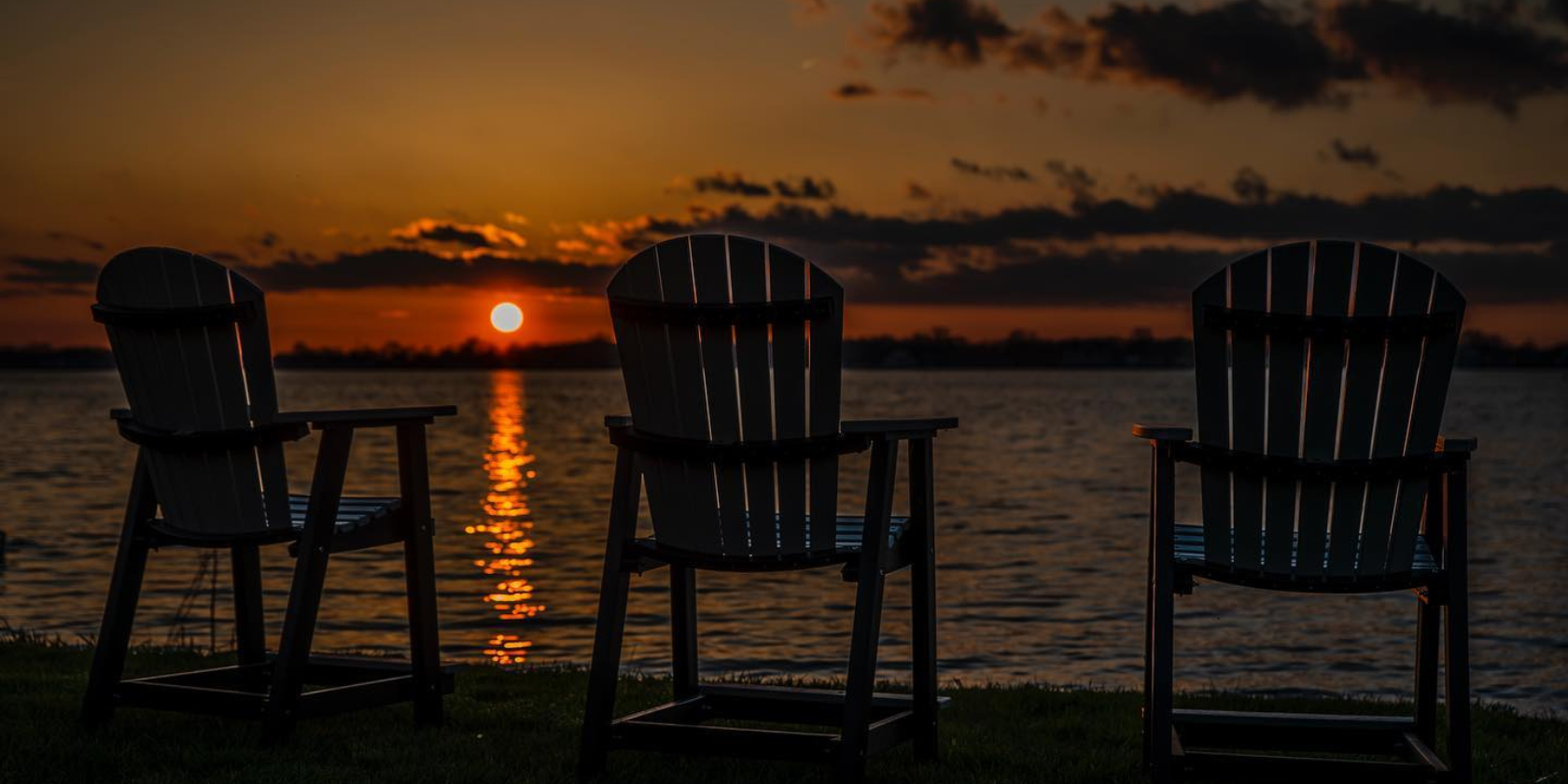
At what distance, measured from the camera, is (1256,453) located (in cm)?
477

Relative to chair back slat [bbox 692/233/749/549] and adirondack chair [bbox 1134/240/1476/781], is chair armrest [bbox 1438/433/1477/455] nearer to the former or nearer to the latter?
adirondack chair [bbox 1134/240/1476/781]

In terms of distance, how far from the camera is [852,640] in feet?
15.0

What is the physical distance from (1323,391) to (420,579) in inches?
130

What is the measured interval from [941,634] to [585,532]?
1268cm

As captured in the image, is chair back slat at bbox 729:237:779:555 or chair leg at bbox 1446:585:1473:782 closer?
chair leg at bbox 1446:585:1473:782

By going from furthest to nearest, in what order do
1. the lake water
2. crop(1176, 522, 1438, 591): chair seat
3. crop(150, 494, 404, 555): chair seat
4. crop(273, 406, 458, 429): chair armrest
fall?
the lake water
crop(150, 494, 404, 555): chair seat
crop(273, 406, 458, 429): chair armrest
crop(1176, 522, 1438, 591): chair seat

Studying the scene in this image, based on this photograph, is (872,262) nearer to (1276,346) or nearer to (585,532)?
(585,532)

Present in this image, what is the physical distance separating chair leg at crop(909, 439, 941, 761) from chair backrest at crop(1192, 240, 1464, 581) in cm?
90

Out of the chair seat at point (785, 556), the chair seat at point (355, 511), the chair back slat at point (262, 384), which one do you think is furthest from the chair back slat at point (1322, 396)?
the chair back slat at point (262, 384)

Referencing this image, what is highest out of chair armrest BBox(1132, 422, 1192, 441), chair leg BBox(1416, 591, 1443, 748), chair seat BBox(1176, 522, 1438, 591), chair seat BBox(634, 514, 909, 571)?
chair armrest BBox(1132, 422, 1192, 441)

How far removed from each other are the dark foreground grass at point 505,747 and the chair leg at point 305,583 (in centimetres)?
13

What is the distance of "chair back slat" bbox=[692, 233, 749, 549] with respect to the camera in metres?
4.81

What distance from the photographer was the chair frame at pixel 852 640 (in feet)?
15.6

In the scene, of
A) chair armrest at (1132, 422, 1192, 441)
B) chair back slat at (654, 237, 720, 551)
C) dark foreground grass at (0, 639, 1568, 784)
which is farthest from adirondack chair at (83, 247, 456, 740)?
chair armrest at (1132, 422, 1192, 441)
